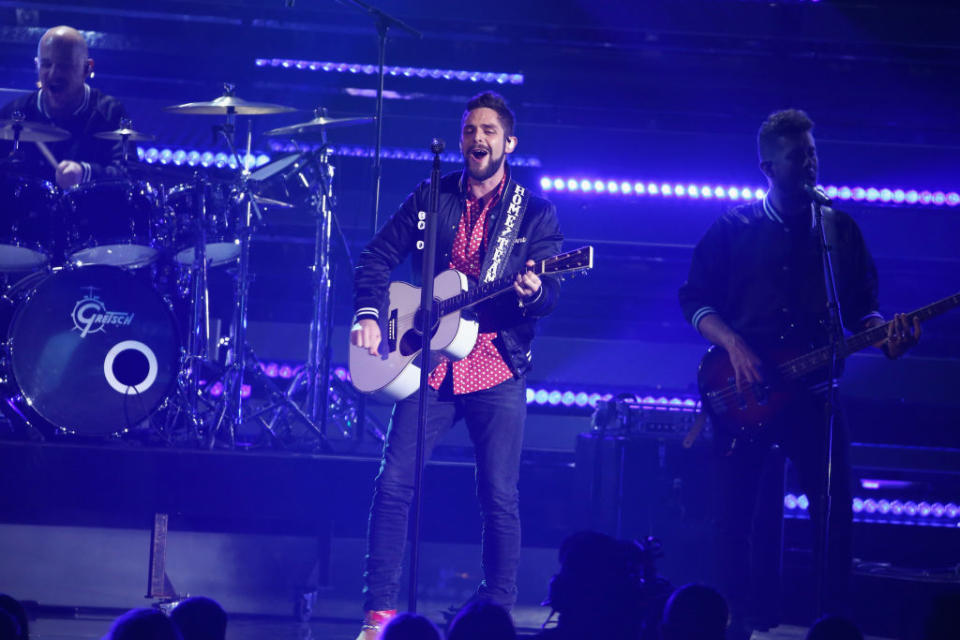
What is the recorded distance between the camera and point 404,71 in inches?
288

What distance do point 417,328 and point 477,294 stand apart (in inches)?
11.9

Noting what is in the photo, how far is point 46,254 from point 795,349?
4.08 meters

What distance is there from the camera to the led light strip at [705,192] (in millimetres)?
6949

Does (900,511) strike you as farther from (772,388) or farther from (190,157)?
(190,157)

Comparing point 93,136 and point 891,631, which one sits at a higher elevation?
point 93,136

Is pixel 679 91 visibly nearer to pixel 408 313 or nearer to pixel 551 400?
pixel 551 400

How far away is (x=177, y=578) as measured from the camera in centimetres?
537

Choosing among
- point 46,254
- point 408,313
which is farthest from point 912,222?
point 46,254

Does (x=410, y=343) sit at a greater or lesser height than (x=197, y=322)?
lesser

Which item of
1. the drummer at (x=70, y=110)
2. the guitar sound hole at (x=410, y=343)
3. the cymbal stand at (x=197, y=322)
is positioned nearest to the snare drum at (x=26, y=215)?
the drummer at (x=70, y=110)

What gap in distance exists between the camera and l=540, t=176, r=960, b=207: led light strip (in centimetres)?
695

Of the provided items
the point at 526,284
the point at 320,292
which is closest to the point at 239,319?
the point at 320,292

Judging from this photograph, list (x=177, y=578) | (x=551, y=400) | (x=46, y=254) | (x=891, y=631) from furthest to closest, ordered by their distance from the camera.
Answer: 1. (x=551, y=400)
2. (x=46, y=254)
3. (x=177, y=578)
4. (x=891, y=631)

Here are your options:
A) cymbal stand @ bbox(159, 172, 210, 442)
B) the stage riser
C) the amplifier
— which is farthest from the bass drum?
the amplifier
